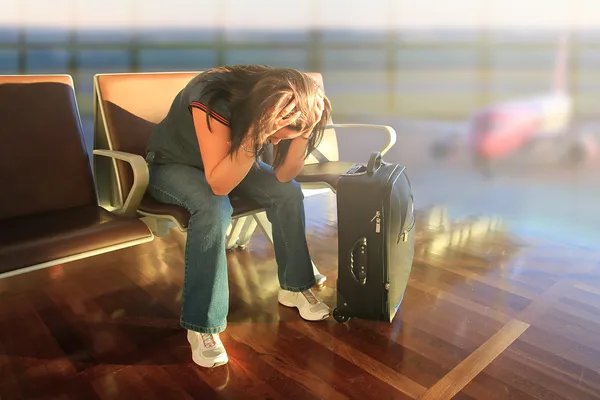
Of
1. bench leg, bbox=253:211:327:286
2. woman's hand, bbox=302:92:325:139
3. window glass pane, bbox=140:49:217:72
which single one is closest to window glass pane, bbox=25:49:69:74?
window glass pane, bbox=140:49:217:72

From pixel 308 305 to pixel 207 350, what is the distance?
0.38 m

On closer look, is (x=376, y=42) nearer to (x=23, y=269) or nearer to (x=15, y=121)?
(x=15, y=121)

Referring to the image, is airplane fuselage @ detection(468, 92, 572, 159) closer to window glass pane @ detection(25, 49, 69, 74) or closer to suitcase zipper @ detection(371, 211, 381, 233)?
suitcase zipper @ detection(371, 211, 381, 233)

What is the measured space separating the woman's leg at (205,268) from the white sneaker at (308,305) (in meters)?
0.32

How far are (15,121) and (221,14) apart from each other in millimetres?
1584

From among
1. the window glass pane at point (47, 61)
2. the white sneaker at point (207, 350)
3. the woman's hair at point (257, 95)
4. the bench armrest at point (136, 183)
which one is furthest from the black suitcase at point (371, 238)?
the window glass pane at point (47, 61)

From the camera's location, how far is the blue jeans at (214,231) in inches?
56.6

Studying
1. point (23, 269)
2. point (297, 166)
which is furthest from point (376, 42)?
point (23, 269)

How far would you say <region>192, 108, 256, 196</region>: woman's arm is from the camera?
136 cm

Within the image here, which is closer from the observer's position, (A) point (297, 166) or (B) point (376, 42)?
(A) point (297, 166)

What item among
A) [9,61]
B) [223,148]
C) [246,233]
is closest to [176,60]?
[9,61]

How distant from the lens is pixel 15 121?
5.57 feet

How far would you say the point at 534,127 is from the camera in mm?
3338

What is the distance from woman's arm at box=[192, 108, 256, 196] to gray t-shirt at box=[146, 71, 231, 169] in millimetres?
94
